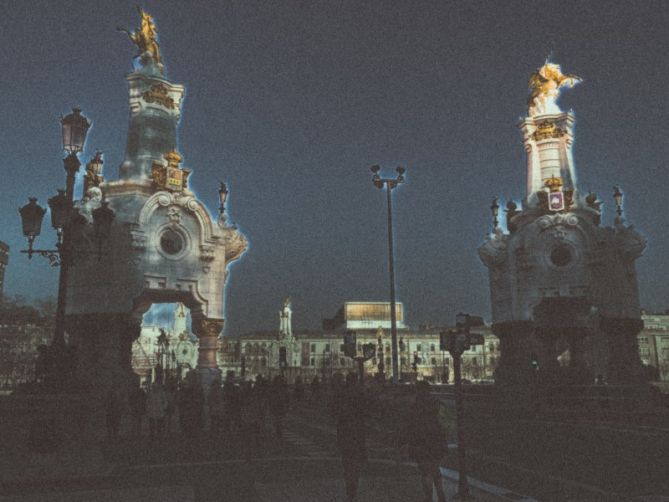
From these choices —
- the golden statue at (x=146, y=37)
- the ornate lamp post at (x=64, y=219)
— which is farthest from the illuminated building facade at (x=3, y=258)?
the ornate lamp post at (x=64, y=219)

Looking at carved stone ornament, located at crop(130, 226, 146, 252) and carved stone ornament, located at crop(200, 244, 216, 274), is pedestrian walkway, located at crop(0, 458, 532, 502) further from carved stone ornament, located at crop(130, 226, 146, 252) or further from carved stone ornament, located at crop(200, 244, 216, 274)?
carved stone ornament, located at crop(200, 244, 216, 274)

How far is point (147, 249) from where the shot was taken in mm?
28203

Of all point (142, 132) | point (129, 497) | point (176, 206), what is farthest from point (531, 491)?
point (142, 132)

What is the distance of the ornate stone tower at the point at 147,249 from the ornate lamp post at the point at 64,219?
1215 cm

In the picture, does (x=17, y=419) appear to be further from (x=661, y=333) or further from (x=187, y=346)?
(x=661, y=333)

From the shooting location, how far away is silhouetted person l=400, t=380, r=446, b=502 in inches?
337

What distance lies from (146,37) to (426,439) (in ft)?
101

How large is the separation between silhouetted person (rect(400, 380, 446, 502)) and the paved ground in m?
0.97

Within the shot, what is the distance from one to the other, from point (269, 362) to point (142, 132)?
285ft

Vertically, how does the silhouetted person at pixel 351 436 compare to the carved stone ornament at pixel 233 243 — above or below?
below

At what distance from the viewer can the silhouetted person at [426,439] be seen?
8570 mm

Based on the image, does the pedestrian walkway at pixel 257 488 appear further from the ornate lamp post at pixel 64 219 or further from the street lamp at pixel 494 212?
the street lamp at pixel 494 212

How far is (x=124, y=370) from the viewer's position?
2689 cm

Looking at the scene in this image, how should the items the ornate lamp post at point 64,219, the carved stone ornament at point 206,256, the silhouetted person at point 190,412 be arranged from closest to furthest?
the ornate lamp post at point 64,219, the silhouetted person at point 190,412, the carved stone ornament at point 206,256
